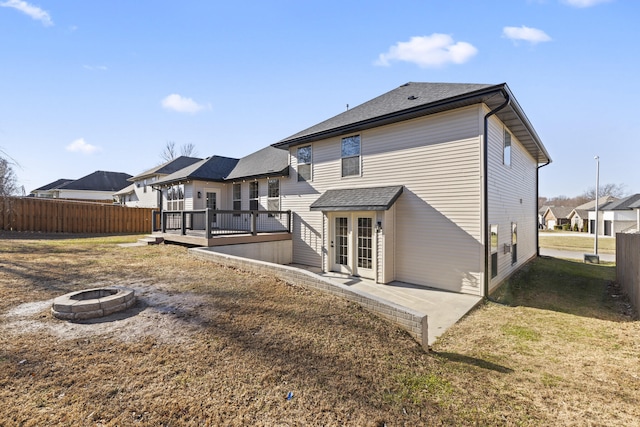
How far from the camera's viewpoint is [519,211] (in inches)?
447

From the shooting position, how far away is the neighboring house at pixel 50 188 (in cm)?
3534

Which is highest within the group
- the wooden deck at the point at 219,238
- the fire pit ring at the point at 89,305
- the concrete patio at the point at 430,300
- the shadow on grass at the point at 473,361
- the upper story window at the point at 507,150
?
the upper story window at the point at 507,150

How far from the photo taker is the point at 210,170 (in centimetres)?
1551

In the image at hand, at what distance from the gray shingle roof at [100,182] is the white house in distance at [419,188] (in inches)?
1372

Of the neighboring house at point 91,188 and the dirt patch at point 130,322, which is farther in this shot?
the neighboring house at point 91,188

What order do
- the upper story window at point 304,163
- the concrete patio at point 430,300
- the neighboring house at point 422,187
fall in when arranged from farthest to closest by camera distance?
the upper story window at point 304,163
the neighboring house at point 422,187
the concrete patio at point 430,300

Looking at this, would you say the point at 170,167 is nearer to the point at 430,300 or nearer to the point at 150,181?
the point at 150,181

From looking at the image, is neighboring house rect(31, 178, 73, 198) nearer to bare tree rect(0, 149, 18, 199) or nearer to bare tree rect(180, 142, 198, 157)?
bare tree rect(180, 142, 198, 157)

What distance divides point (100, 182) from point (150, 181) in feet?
67.7

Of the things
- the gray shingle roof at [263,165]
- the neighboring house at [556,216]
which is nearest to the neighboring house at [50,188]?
the gray shingle roof at [263,165]

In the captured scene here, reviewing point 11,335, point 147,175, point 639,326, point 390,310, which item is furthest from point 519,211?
point 147,175

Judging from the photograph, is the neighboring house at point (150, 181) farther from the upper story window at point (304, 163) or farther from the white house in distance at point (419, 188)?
the white house in distance at point (419, 188)

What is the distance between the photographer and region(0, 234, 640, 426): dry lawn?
8.59 feet

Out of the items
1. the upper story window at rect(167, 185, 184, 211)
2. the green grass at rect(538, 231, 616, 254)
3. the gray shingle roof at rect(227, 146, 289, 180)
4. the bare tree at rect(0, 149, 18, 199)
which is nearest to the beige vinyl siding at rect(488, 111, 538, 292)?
the gray shingle roof at rect(227, 146, 289, 180)
